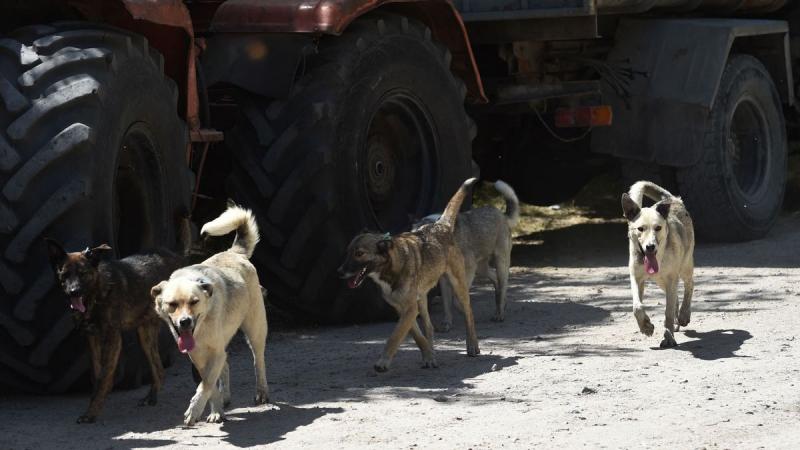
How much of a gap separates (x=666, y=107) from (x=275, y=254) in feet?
14.6

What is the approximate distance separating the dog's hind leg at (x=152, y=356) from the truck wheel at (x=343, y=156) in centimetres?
161

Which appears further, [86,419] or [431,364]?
[431,364]

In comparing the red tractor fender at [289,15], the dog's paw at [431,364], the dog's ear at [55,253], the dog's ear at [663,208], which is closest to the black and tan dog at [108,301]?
the dog's ear at [55,253]

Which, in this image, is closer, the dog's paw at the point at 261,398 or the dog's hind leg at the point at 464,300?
the dog's paw at the point at 261,398

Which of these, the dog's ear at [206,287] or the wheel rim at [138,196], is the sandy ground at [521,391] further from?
the wheel rim at [138,196]

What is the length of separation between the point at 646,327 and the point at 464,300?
1031mm

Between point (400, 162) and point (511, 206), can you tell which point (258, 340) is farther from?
point (511, 206)

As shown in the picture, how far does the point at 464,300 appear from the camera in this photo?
837cm

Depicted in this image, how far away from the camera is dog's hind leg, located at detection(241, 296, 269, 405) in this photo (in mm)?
6984

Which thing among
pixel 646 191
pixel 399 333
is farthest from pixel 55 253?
pixel 646 191

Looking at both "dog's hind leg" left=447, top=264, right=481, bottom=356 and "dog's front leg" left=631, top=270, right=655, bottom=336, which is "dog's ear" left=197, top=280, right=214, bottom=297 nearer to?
"dog's hind leg" left=447, top=264, right=481, bottom=356

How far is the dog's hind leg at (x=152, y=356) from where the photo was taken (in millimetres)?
6980


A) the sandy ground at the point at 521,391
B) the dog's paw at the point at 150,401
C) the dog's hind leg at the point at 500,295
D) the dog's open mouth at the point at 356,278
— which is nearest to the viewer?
the sandy ground at the point at 521,391

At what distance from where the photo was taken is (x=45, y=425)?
651 centimetres
